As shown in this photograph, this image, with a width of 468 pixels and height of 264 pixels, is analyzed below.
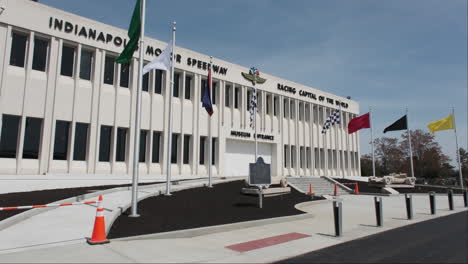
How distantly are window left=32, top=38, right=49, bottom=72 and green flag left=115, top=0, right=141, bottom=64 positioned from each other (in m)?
11.2

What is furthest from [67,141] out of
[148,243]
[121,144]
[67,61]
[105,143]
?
[148,243]

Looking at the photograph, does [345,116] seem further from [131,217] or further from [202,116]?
[131,217]

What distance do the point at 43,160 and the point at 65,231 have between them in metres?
12.4

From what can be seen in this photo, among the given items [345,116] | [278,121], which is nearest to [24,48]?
[278,121]

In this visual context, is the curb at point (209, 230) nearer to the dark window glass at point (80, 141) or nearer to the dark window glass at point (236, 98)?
the dark window glass at point (80, 141)

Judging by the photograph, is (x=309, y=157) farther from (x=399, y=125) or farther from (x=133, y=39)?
(x=133, y=39)

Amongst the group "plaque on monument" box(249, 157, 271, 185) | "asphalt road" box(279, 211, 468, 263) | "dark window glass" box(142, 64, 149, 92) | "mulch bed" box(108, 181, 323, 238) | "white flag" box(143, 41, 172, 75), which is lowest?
"asphalt road" box(279, 211, 468, 263)

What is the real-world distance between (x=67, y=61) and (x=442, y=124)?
115ft

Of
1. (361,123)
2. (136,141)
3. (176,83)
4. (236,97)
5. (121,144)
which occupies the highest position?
(176,83)

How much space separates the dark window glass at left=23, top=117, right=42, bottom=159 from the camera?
1873 cm

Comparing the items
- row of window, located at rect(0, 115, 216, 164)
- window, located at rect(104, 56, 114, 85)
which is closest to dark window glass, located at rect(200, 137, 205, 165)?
row of window, located at rect(0, 115, 216, 164)

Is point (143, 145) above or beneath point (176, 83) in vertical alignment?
beneath

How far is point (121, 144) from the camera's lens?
22.8 m

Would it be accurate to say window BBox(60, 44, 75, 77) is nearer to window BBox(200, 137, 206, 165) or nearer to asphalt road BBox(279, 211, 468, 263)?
window BBox(200, 137, 206, 165)
